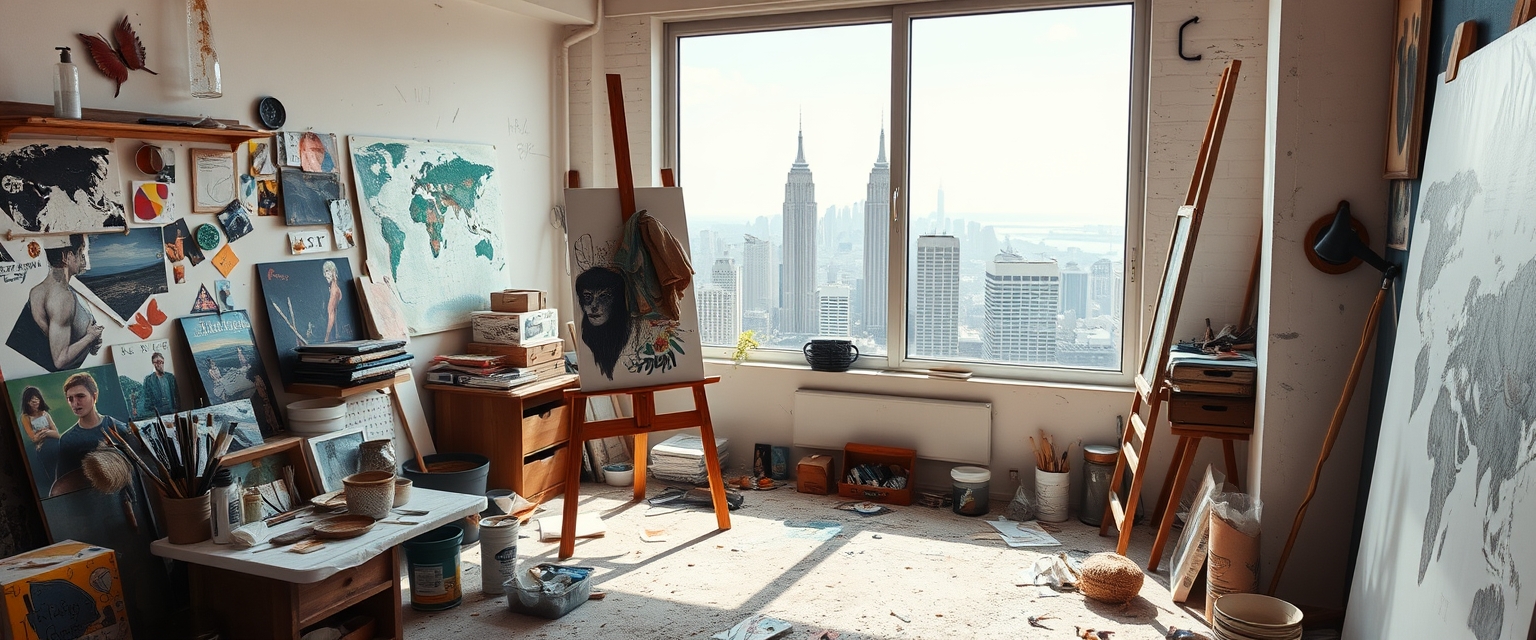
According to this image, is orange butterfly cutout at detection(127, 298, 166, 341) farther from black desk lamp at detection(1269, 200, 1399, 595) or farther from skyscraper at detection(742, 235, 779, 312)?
black desk lamp at detection(1269, 200, 1399, 595)

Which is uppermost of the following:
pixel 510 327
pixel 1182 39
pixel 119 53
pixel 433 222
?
pixel 1182 39

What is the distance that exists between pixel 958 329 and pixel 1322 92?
6.99 ft

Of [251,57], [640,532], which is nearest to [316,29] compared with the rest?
[251,57]

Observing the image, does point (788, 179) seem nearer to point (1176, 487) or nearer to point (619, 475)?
point (619, 475)

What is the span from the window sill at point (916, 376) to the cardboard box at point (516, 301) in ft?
3.58

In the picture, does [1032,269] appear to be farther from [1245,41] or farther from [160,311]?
[160,311]

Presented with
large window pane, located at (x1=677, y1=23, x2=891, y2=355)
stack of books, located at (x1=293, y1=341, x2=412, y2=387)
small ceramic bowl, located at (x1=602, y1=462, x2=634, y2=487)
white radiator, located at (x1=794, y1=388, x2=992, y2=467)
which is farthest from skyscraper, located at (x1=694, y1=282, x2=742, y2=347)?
stack of books, located at (x1=293, y1=341, x2=412, y2=387)

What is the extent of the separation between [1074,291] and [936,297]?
26.8 inches

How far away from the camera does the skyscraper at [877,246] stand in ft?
16.9

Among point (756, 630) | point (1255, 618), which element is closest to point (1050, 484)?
point (1255, 618)

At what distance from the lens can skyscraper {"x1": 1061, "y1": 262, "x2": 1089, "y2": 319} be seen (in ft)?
Answer: 15.7

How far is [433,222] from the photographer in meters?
4.57

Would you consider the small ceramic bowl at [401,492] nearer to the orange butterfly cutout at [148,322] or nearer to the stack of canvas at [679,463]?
the orange butterfly cutout at [148,322]

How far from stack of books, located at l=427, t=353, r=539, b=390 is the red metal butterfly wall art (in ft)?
5.69
